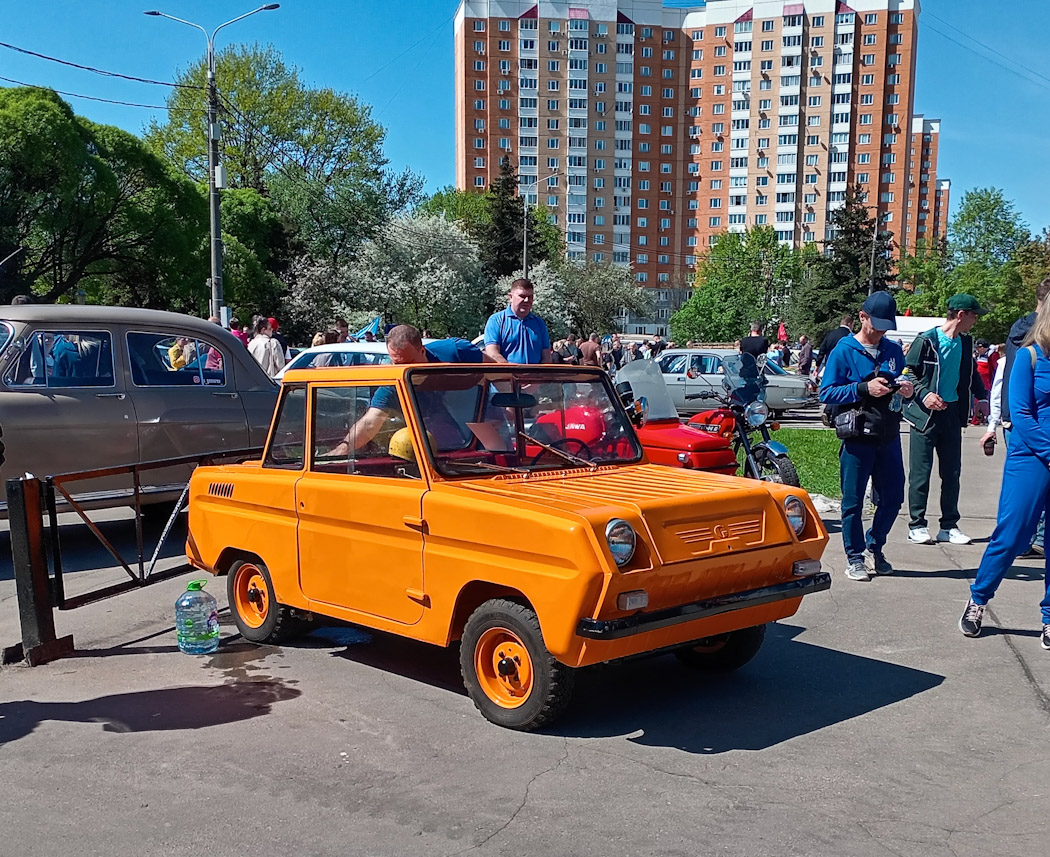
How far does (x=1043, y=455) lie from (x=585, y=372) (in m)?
2.53

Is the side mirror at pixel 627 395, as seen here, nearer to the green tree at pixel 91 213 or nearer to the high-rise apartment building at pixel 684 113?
the green tree at pixel 91 213

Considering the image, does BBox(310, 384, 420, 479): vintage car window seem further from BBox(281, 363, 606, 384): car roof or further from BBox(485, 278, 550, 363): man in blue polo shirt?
BBox(485, 278, 550, 363): man in blue polo shirt

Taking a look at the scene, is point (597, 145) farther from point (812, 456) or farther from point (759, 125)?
point (812, 456)

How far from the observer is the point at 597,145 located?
113438 mm

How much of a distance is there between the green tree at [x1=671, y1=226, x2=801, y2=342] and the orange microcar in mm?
67333

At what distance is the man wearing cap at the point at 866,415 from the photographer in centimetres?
709

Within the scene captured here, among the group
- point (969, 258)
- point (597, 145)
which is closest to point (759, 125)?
point (597, 145)

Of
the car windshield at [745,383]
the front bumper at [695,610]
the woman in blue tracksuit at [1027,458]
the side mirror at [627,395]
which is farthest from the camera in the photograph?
the car windshield at [745,383]

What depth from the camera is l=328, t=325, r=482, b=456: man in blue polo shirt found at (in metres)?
5.00

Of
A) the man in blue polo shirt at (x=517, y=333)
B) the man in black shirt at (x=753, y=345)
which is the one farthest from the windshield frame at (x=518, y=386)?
the man in black shirt at (x=753, y=345)

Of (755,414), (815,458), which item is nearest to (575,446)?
(755,414)

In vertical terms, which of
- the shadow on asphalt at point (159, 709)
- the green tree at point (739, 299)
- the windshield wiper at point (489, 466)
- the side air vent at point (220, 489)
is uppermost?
the green tree at point (739, 299)

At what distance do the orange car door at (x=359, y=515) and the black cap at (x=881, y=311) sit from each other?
3937 mm

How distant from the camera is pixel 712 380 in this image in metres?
23.2
